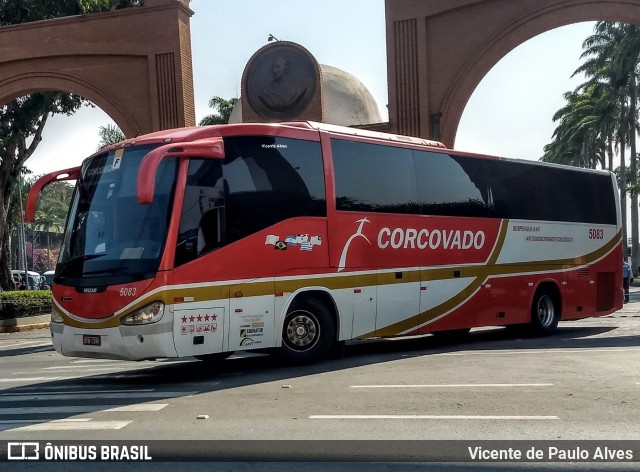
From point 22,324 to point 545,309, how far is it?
17.5m

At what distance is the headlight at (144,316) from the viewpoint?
10109mm

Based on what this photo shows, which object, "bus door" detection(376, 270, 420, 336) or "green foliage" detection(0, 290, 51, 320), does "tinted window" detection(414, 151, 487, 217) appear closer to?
"bus door" detection(376, 270, 420, 336)

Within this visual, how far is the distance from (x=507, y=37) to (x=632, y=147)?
130 feet

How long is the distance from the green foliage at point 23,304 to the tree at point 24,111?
689cm

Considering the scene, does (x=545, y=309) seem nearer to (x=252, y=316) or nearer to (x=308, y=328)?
(x=308, y=328)

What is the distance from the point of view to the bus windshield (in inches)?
406

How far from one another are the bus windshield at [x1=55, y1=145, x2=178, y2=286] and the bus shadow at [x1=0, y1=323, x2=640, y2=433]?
1.46 metres

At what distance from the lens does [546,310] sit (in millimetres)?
17250

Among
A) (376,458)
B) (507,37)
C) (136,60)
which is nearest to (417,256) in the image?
(376,458)

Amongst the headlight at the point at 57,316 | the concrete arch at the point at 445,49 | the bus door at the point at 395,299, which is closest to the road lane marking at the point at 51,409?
the headlight at the point at 57,316

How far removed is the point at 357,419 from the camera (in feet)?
24.6

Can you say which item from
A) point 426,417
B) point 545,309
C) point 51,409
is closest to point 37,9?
point 545,309

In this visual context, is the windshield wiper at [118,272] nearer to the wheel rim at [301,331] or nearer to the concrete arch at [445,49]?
the wheel rim at [301,331]

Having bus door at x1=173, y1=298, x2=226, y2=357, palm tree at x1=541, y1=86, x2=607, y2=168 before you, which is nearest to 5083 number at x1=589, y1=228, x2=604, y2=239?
bus door at x1=173, y1=298, x2=226, y2=357
